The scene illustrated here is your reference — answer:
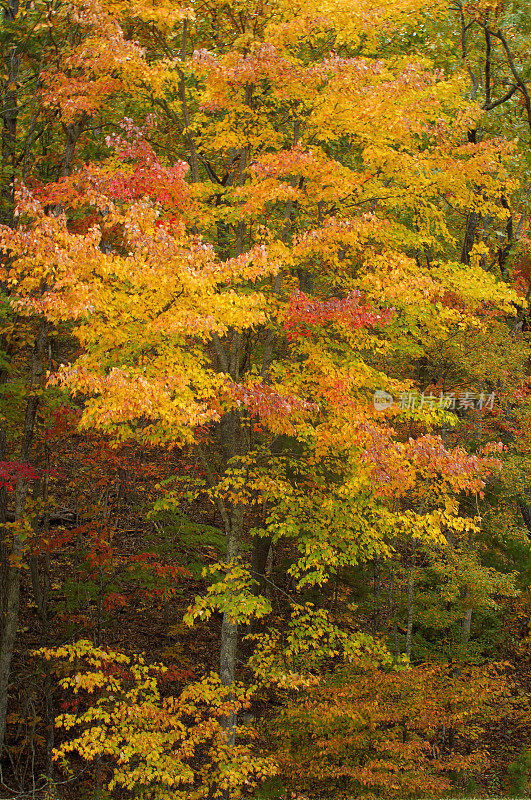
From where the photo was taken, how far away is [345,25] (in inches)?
385

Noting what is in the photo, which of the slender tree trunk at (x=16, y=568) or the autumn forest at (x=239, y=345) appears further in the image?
the slender tree trunk at (x=16, y=568)

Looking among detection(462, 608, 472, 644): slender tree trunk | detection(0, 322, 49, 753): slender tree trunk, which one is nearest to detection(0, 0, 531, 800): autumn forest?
detection(0, 322, 49, 753): slender tree trunk

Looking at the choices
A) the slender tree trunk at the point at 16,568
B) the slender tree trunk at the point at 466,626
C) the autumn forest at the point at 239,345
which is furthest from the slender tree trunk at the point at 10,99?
the slender tree trunk at the point at 466,626

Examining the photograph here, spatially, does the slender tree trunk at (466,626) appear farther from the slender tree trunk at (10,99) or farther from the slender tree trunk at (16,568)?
the slender tree trunk at (10,99)

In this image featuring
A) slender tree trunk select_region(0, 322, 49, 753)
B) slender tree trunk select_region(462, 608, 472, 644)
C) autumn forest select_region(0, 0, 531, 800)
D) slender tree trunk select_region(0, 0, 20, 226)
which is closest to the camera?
autumn forest select_region(0, 0, 531, 800)

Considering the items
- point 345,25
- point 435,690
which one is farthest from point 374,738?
point 345,25

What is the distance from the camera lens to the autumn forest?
820cm

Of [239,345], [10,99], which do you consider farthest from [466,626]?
[10,99]

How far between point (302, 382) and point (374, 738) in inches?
203

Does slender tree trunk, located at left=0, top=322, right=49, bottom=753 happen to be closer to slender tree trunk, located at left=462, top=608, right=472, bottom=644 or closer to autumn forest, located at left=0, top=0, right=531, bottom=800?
autumn forest, located at left=0, top=0, right=531, bottom=800

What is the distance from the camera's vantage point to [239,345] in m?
11.2

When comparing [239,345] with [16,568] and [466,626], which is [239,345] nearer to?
[16,568]

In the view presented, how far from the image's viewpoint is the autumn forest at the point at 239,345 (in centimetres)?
820

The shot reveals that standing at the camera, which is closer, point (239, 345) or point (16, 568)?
point (16, 568)
